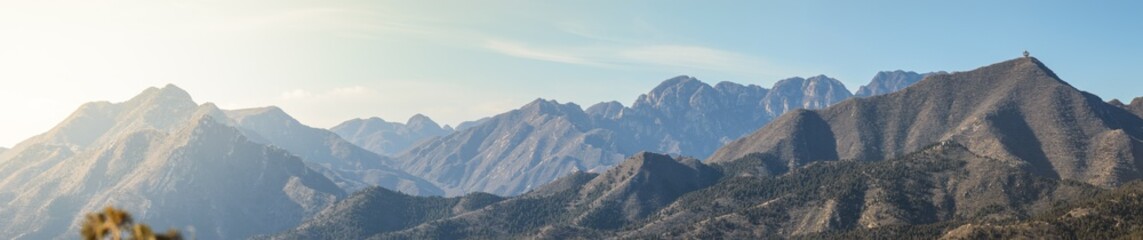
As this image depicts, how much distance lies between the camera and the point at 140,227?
4097cm

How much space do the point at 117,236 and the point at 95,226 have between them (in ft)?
6.11

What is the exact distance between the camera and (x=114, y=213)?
3972 centimetres

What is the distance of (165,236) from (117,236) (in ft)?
7.61

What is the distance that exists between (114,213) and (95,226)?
2.04m

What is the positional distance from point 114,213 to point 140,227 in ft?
5.31

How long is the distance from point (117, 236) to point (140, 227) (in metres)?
1.24

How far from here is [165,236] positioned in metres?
39.9

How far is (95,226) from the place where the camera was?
1607 inches

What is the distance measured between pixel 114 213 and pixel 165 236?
2625mm

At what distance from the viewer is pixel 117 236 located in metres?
39.9
